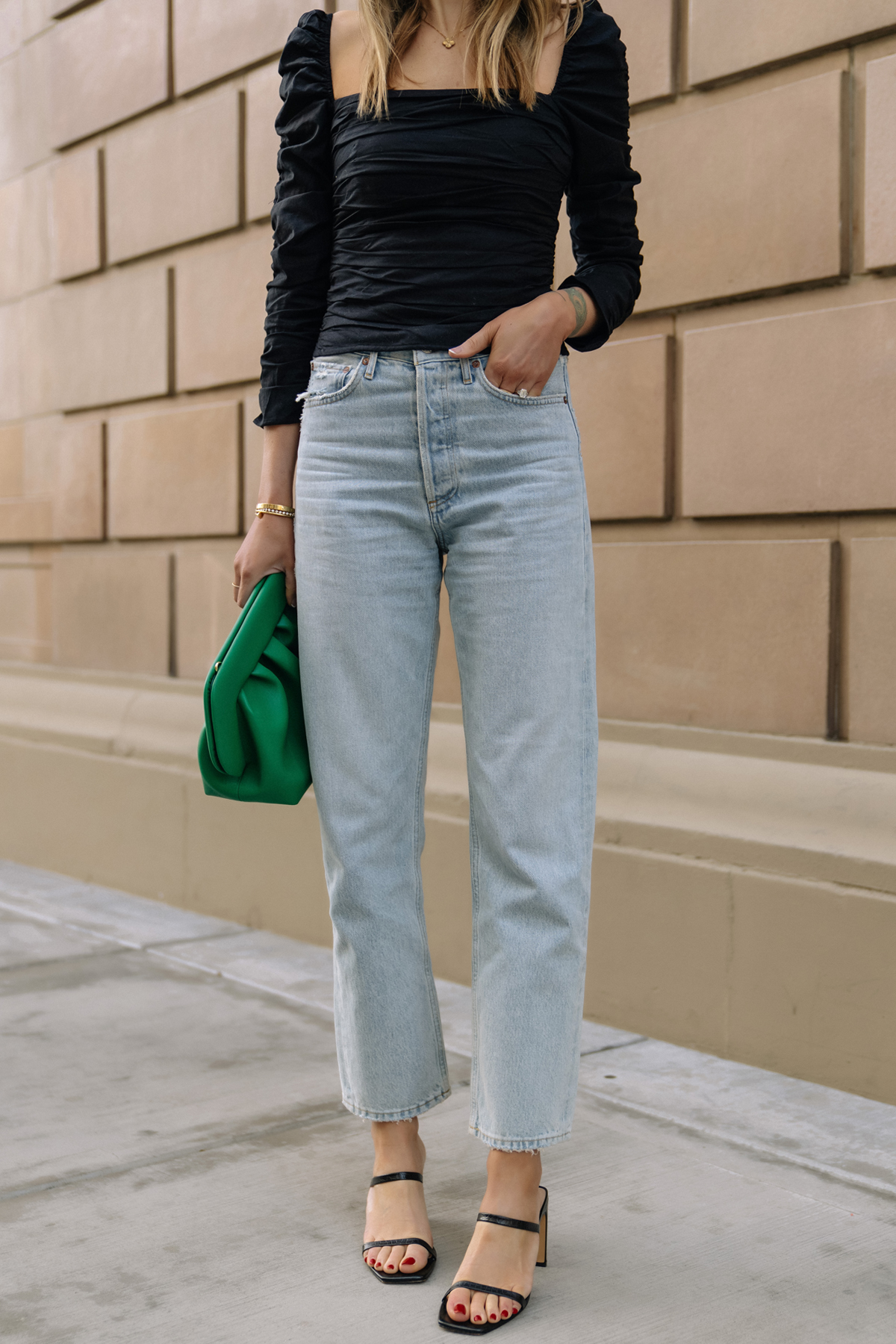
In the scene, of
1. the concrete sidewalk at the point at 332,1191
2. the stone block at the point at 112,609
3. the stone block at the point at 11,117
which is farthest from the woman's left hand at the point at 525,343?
the stone block at the point at 11,117

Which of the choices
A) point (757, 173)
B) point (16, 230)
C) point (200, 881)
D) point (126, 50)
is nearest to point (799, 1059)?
point (757, 173)

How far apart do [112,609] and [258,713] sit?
312cm

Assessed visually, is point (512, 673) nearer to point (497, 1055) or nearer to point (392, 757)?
point (392, 757)

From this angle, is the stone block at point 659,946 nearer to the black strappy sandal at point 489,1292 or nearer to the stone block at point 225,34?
the black strappy sandal at point 489,1292

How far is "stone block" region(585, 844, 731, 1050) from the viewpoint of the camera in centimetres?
303

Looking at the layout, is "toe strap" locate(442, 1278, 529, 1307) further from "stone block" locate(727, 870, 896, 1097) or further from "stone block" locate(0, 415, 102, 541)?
"stone block" locate(0, 415, 102, 541)

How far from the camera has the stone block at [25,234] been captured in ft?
17.7

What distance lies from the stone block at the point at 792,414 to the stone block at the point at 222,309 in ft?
5.64

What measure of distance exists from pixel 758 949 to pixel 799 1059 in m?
0.24

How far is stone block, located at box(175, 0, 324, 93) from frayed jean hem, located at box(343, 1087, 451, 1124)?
3.26 meters

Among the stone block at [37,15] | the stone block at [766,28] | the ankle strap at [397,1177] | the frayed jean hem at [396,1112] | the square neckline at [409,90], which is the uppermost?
the stone block at [37,15]

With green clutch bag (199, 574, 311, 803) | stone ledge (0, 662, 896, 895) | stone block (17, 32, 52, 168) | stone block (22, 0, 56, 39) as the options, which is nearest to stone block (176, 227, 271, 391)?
stone block (17, 32, 52, 168)

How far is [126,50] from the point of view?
15.9ft

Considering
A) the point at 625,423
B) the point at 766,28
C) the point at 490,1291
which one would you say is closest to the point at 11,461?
the point at 625,423
